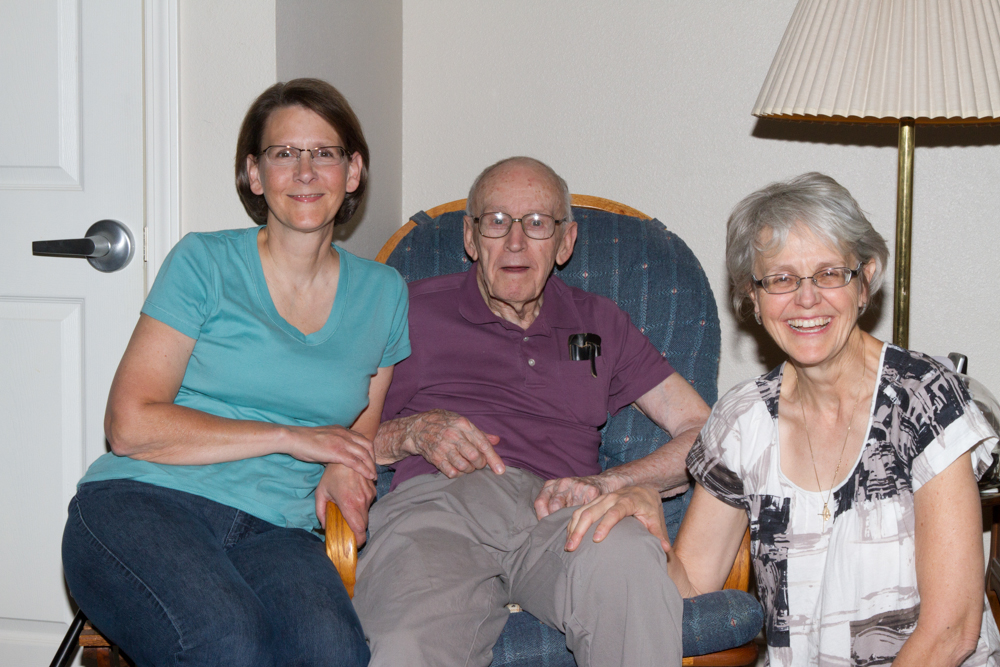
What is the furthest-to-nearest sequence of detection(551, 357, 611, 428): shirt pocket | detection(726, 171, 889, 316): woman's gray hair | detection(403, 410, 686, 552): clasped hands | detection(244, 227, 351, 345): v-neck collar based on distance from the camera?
detection(551, 357, 611, 428): shirt pocket < detection(403, 410, 686, 552): clasped hands < detection(244, 227, 351, 345): v-neck collar < detection(726, 171, 889, 316): woman's gray hair

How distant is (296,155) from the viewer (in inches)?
67.4

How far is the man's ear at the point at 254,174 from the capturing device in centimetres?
178

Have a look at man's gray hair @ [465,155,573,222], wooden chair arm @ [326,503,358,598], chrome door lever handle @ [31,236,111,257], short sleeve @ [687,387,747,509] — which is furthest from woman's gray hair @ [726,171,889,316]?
chrome door lever handle @ [31,236,111,257]

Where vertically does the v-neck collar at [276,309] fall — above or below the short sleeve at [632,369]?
above

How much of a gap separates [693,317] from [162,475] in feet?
4.45

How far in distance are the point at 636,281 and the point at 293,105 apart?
39.9 inches

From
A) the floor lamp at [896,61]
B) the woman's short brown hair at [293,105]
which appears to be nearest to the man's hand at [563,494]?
the woman's short brown hair at [293,105]

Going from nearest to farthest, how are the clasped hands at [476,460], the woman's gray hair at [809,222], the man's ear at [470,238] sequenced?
1. the woman's gray hair at [809,222]
2. the clasped hands at [476,460]
3. the man's ear at [470,238]

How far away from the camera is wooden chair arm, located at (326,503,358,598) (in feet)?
5.05

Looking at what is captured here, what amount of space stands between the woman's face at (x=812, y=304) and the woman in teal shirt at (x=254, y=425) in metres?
0.84

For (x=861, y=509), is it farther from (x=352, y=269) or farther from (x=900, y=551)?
(x=352, y=269)

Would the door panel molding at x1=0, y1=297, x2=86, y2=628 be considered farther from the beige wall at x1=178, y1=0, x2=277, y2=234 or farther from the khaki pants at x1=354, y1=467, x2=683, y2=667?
the khaki pants at x1=354, y1=467, x2=683, y2=667

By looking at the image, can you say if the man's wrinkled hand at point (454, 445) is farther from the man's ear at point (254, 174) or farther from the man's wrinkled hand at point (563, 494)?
the man's ear at point (254, 174)

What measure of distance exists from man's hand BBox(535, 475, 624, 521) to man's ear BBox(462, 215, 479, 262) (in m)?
0.62
